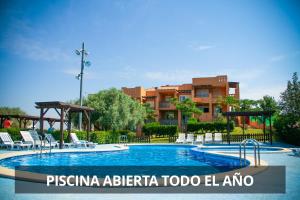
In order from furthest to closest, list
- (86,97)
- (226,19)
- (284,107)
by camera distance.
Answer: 1. (86,97)
2. (284,107)
3. (226,19)

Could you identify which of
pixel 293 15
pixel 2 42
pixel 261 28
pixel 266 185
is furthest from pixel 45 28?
pixel 266 185

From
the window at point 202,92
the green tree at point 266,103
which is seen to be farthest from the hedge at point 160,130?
the green tree at point 266,103

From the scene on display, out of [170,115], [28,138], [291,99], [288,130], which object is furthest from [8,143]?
[170,115]

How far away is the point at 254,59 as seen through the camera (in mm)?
17703

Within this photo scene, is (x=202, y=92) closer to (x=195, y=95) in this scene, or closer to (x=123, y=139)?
(x=195, y=95)

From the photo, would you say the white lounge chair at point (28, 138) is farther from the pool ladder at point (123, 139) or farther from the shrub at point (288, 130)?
the shrub at point (288, 130)

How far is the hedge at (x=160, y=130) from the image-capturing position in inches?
1350

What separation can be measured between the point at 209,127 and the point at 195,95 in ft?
36.6

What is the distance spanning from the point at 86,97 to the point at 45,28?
728 inches

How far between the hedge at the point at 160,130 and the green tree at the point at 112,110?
141 inches

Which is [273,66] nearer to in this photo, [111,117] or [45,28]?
[45,28]

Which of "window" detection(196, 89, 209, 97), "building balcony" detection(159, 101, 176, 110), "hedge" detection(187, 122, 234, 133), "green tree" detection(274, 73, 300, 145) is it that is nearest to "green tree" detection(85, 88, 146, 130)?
"hedge" detection(187, 122, 234, 133)

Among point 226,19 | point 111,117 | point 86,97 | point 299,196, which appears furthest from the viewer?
point 86,97

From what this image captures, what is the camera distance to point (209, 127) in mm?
34156
